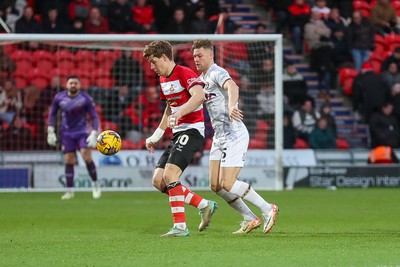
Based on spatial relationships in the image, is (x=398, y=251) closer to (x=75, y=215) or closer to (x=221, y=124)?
(x=221, y=124)

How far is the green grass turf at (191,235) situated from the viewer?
29.5 ft

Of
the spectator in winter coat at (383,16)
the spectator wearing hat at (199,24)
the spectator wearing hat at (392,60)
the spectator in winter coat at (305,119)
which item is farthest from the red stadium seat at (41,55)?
the spectator in winter coat at (383,16)

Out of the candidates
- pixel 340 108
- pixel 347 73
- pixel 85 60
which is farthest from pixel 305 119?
pixel 85 60

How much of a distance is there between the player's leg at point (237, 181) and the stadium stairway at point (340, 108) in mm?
13246

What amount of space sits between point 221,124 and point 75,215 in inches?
157

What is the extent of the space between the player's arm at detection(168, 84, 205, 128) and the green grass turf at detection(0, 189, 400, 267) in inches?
51.5

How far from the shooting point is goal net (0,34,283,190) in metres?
20.9

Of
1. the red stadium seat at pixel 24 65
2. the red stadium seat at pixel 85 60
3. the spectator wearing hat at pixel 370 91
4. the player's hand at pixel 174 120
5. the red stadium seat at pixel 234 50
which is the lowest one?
the player's hand at pixel 174 120

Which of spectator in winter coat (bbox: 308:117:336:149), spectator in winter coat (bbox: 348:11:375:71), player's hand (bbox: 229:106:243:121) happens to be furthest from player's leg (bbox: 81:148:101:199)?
spectator in winter coat (bbox: 348:11:375:71)

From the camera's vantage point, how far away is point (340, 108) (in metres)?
25.9

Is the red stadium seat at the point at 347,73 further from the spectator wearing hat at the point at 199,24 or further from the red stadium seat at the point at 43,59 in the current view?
the red stadium seat at the point at 43,59

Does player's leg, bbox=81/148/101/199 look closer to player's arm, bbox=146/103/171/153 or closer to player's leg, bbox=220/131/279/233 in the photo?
player's arm, bbox=146/103/171/153

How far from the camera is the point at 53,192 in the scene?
21.1 meters

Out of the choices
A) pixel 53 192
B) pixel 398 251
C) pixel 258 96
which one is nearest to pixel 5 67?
pixel 53 192
